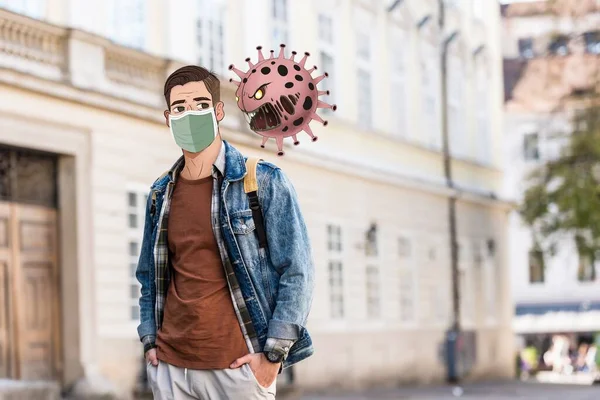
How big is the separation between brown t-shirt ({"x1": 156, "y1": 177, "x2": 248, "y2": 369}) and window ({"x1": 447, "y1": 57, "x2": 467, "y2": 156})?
30146 mm

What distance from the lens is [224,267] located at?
14.8 ft

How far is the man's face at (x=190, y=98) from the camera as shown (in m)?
4.65

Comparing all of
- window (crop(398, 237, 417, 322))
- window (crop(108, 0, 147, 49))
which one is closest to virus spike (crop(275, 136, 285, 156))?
window (crop(108, 0, 147, 49))

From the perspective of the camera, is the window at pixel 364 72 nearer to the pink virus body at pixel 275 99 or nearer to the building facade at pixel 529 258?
the pink virus body at pixel 275 99

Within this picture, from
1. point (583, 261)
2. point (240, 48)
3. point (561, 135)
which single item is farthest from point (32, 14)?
point (583, 261)

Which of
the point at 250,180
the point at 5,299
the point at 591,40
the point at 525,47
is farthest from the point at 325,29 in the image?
the point at 525,47

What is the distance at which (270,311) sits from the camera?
15.0ft

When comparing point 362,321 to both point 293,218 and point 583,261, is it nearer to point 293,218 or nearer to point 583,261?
point 583,261

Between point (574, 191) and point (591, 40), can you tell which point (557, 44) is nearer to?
point (591, 40)

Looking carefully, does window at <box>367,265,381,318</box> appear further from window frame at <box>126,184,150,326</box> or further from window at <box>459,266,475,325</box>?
window frame at <box>126,184,150,326</box>

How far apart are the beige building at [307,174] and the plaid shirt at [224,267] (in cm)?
1195

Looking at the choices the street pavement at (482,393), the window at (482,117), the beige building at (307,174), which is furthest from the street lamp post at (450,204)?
the window at (482,117)

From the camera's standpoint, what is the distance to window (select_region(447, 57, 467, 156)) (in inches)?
1377

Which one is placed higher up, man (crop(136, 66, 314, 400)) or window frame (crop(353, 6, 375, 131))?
window frame (crop(353, 6, 375, 131))
